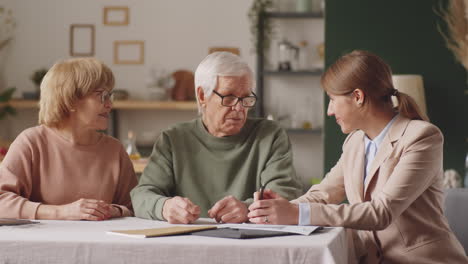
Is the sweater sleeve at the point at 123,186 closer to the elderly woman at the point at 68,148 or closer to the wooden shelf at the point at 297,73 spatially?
the elderly woman at the point at 68,148

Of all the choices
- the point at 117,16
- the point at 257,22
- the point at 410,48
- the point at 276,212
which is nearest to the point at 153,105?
the point at 117,16

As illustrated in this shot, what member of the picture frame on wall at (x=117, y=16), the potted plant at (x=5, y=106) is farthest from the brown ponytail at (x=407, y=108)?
the potted plant at (x=5, y=106)

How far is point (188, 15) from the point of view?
7.20m

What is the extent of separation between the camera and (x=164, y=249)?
1743 mm

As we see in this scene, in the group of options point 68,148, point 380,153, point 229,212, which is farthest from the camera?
point 68,148

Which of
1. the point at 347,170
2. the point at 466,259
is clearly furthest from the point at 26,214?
the point at 466,259

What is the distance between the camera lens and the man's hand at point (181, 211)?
2059mm

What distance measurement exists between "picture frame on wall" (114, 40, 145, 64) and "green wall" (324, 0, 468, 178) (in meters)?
2.37

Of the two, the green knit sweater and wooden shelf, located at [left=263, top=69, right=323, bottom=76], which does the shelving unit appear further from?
the green knit sweater

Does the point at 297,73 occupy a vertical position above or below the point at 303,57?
below

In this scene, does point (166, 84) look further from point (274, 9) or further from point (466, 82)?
point (466, 82)

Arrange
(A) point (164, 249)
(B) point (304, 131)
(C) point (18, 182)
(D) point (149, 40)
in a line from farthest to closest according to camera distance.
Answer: (D) point (149, 40) < (B) point (304, 131) < (C) point (18, 182) < (A) point (164, 249)

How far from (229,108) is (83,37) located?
5.18 meters

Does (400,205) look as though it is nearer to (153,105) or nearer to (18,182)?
(18,182)
